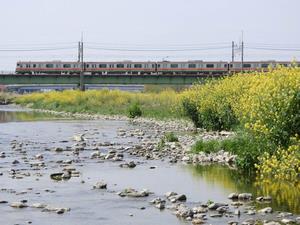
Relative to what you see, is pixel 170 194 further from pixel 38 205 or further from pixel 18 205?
pixel 18 205

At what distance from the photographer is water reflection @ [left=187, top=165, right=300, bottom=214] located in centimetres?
1592

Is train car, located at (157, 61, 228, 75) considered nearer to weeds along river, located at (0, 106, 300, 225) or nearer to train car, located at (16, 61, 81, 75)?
train car, located at (16, 61, 81, 75)

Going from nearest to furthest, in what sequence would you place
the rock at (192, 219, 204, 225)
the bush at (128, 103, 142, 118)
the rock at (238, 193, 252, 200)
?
the rock at (192, 219, 204, 225) < the rock at (238, 193, 252, 200) < the bush at (128, 103, 142, 118)

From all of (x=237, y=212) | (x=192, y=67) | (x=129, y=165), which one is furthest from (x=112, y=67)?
(x=237, y=212)

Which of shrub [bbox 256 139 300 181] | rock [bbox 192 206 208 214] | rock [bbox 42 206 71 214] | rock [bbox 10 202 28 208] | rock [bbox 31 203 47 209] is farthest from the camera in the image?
shrub [bbox 256 139 300 181]

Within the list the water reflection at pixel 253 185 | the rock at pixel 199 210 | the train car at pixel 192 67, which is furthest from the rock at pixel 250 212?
the train car at pixel 192 67

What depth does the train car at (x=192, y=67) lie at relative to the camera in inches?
3824

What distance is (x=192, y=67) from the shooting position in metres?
99.1

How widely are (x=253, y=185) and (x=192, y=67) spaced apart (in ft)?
266

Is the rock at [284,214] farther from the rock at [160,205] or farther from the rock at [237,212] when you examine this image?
the rock at [160,205]

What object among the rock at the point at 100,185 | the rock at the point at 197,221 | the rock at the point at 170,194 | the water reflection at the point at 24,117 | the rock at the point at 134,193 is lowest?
the water reflection at the point at 24,117

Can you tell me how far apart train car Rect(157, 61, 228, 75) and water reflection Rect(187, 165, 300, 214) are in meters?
75.3

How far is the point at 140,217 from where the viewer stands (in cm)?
1433

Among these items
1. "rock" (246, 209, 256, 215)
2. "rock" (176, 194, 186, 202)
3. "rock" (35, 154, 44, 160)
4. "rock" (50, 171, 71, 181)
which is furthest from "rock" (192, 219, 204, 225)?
"rock" (35, 154, 44, 160)
